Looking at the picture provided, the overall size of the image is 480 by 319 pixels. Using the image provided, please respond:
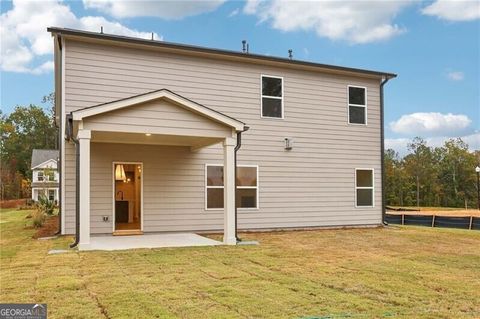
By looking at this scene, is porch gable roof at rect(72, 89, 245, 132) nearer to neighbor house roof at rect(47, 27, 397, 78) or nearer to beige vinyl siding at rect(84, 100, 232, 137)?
beige vinyl siding at rect(84, 100, 232, 137)

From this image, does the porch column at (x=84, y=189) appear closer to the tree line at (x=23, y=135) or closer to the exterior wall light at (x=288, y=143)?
the exterior wall light at (x=288, y=143)

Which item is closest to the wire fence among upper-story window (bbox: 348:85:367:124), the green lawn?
upper-story window (bbox: 348:85:367:124)

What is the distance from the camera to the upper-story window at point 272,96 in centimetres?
1204

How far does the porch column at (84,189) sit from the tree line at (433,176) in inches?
1269

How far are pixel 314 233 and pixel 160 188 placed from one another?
4.17m

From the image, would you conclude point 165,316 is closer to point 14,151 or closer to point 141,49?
point 141,49

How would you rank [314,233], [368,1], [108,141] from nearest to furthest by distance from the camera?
[108,141]
[314,233]
[368,1]

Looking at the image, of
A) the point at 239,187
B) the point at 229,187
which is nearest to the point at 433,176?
the point at 239,187

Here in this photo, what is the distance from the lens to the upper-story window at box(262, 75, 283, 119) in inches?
474

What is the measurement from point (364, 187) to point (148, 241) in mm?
7124

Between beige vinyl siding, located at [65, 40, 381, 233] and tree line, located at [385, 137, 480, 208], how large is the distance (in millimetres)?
25291

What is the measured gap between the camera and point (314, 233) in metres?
11.4

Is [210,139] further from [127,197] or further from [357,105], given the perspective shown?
[357,105]

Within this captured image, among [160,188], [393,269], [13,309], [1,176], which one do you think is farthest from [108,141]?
[1,176]
